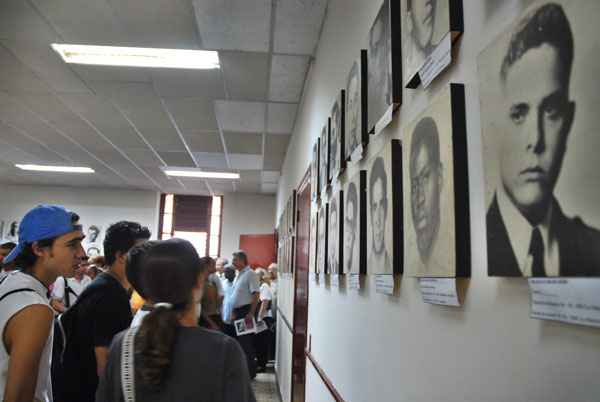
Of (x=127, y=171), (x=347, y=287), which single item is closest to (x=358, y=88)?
(x=347, y=287)

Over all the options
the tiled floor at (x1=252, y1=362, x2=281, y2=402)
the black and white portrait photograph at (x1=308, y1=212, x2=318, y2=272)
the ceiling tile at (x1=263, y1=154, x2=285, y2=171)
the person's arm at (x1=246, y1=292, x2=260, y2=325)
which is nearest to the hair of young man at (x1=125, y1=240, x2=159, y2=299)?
Result: the black and white portrait photograph at (x1=308, y1=212, x2=318, y2=272)

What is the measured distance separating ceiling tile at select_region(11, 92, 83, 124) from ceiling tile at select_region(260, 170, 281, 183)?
3.55m

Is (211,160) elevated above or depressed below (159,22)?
below

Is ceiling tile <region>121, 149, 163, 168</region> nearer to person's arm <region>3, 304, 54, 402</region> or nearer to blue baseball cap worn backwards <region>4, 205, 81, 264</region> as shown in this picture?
blue baseball cap worn backwards <region>4, 205, 81, 264</region>

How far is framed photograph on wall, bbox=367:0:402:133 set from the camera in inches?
53.6

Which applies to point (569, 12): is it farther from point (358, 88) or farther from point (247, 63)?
point (247, 63)

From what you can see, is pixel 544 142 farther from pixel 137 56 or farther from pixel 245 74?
pixel 137 56

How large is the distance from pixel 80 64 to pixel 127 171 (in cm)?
469

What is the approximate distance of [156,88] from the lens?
15.7ft

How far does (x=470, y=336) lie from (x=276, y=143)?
5.91 m

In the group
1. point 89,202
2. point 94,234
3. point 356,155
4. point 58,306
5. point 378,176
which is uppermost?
point 89,202

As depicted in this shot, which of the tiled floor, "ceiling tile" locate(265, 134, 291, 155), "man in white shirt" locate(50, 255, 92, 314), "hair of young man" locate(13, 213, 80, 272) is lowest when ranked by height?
the tiled floor

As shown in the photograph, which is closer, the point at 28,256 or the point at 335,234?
the point at 28,256

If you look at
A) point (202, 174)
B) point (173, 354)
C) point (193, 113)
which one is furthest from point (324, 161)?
point (202, 174)
